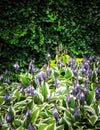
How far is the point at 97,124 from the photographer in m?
3.49

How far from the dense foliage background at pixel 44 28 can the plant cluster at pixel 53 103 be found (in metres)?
1.39

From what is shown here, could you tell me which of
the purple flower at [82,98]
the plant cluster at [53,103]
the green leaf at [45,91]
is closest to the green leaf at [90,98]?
the plant cluster at [53,103]

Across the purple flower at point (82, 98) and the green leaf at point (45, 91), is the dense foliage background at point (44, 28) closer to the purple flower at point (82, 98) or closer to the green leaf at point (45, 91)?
the green leaf at point (45, 91)

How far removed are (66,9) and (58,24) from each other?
0.30 m

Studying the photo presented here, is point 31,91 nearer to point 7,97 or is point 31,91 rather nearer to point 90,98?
point 7,97

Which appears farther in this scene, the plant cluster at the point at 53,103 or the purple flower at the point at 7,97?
the purple flower at the point at 7,97

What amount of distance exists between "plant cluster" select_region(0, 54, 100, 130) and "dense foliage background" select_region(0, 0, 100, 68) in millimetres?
1393

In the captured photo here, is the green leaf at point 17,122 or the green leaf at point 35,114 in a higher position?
the green leaf at point 35,114

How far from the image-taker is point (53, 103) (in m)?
3.84

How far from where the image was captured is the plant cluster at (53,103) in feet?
11.0

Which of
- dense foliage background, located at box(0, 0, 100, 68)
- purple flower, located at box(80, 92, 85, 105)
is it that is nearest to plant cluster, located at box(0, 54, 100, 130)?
purple flower, located at box(80, 92, 85, 105)

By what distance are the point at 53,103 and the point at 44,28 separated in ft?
7.51

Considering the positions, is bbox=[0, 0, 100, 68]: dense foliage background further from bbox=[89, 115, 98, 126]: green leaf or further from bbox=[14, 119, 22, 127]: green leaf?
bbox=[14, 119, 22, 127]: green leaf

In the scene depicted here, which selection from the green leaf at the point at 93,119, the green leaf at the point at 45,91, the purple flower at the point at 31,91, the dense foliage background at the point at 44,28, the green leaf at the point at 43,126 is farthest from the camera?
the dense foliage background at the point at 44,28
